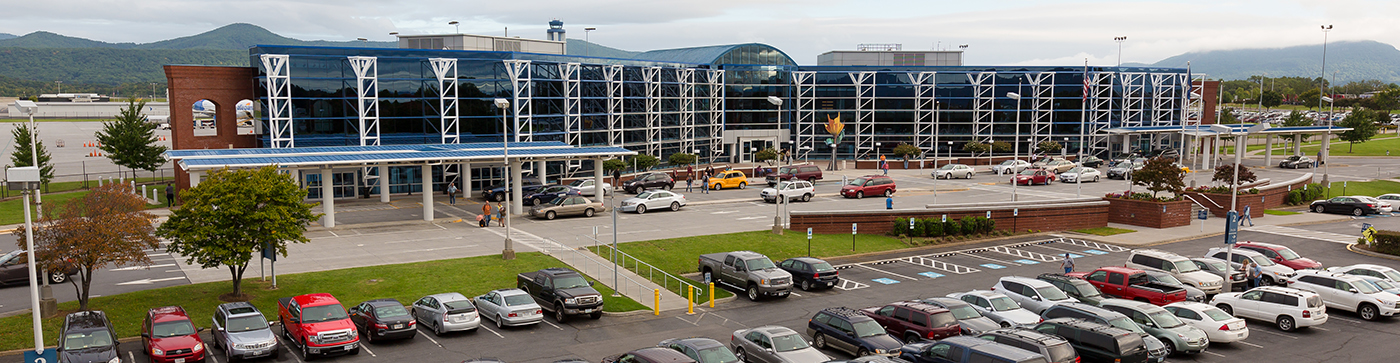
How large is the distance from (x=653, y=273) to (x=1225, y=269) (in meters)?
19.7

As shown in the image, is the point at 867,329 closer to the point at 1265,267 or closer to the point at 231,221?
the point at 231,221

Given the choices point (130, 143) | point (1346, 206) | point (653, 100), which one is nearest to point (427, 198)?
point (130, 143)

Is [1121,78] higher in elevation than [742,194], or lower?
higher

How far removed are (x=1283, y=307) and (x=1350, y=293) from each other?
11.8ft

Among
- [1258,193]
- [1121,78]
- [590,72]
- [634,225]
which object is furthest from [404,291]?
[1121,78]

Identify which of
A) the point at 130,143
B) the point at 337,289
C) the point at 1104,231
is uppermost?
the point at 130,143

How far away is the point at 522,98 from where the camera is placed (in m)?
60.4

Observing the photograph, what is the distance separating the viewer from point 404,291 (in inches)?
1093

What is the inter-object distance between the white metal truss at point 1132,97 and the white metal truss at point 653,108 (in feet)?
152

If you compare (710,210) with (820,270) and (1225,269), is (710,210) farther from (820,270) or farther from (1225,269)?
(1225,269)

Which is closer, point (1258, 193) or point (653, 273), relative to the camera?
point (653, 273)

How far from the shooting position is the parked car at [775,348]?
1880 centimetres

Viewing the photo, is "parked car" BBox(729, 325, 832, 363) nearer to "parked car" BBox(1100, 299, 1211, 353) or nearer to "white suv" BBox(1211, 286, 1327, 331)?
"parked car" BBox(1100, 299, 1211, 353)

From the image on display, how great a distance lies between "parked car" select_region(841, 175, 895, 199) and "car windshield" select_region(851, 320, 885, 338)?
33.3 m
